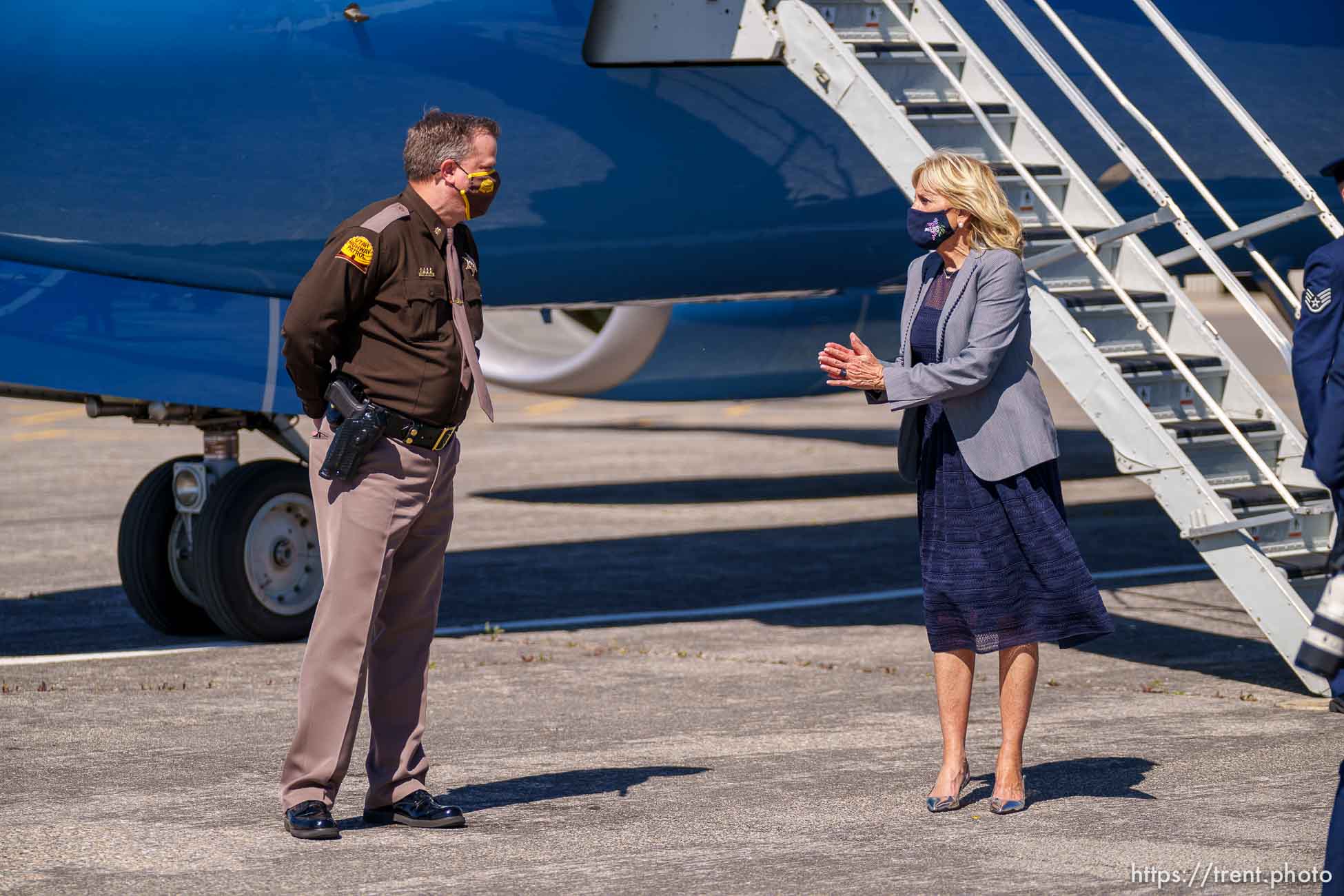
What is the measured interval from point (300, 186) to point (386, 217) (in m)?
3.52

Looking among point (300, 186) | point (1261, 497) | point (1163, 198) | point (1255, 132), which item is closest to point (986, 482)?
point (1261, 497)

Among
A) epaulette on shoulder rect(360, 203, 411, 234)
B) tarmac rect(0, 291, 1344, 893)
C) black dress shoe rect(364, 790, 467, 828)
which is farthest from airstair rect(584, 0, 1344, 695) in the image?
black dress shoe rect(364, 790, 467, 828)

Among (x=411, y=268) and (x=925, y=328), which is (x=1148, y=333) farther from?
(x=411, y=268)

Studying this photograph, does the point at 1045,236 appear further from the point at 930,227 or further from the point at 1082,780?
the point at 1082,780

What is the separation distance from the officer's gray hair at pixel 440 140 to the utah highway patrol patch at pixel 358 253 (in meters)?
0.30

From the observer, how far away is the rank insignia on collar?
500cm

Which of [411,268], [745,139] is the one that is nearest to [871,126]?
[745,139]

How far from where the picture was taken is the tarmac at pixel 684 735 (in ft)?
18.0

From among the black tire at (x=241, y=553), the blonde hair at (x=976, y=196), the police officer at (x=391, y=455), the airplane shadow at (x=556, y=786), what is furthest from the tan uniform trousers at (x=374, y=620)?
the black tire at (x=241, y=553)

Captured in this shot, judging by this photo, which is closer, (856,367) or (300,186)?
(856,367)

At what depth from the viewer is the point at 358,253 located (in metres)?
5.77

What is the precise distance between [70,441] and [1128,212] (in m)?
14.2

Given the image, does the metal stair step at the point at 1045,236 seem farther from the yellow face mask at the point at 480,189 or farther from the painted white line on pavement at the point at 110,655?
the painted white line on pavement at the point at 110,655

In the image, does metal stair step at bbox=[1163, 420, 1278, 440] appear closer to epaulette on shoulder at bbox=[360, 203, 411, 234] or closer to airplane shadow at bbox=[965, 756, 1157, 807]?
airplane shadow at bbox=[965, 756, 1157, 807]
